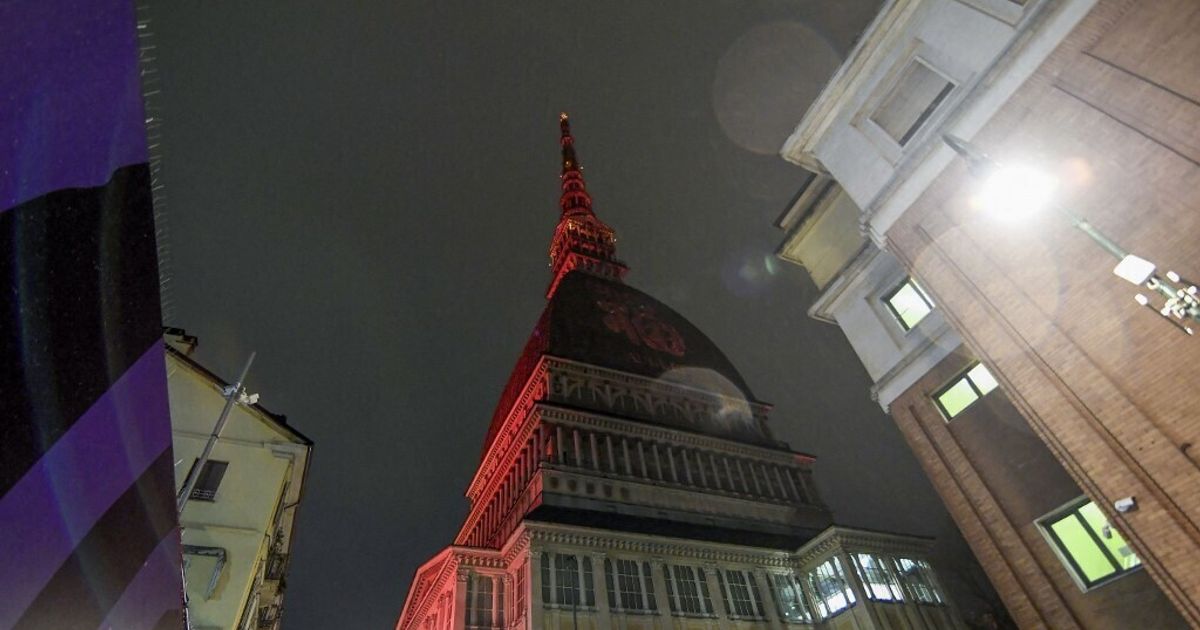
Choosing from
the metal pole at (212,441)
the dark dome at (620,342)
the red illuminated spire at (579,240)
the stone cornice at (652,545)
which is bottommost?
the metal pole at (212,441)

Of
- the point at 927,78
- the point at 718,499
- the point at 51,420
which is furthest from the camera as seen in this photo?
the point at 718,499

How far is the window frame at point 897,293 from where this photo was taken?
63.1 ft

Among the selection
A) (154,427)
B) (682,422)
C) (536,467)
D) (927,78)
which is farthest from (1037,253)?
(682,422)

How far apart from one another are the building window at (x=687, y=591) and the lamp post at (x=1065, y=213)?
2712cm

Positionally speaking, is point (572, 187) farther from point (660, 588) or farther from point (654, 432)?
point (660, 588)

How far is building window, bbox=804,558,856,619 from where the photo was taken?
32656 millimetres

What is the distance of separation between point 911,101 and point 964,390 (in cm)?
984

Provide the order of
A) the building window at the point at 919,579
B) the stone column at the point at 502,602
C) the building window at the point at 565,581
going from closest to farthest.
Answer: the building window at the point at 565,581 → the stone column at the point at 502,602 → the building window at the point at 919,579

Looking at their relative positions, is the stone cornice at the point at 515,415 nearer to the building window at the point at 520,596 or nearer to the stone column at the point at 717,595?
the building window at the point at 520,596

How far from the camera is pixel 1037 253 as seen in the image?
43.7ft

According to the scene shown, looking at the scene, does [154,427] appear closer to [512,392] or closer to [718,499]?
[718,499]

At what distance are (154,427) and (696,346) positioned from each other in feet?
202

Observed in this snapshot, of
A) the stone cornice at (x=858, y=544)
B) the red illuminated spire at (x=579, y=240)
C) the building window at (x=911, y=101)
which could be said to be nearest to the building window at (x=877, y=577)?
the stone cornice at (x=858, y=544)

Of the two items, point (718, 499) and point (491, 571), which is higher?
point (718, 499)
